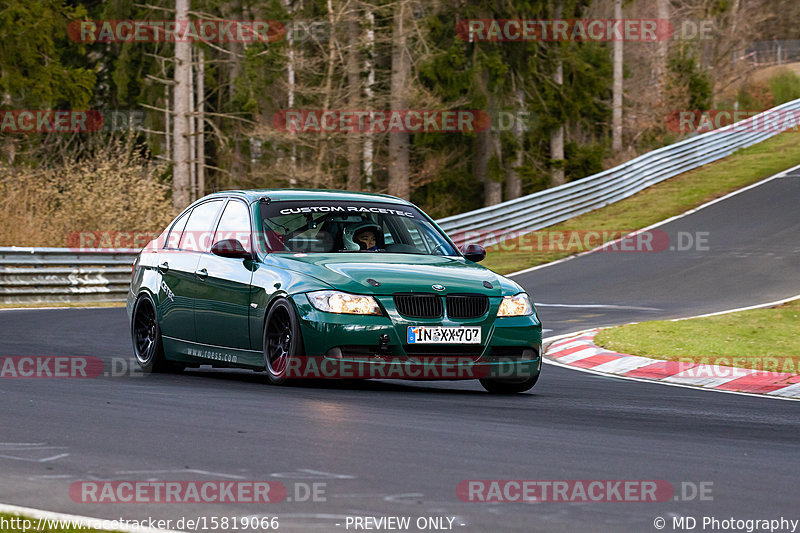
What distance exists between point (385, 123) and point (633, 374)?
30.8 m

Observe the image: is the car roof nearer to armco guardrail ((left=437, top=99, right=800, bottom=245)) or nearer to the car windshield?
the car windshield

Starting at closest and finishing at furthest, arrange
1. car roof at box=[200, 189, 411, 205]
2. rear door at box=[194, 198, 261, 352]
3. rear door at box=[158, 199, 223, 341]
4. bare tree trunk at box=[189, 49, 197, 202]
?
rear door at box=[194, 198, 261, 352]
car roof at box=[200, 189, 411, 205]
rear door at box=[158, 199, 223, 341]
bare tree trunk at box=[189, 49, 197, 202]

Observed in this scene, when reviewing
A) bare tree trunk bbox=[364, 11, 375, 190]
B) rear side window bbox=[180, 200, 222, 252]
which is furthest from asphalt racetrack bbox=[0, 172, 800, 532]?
bare tree trunk bbox=[364, 11, 375, 190]

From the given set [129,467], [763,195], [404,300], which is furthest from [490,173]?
[129,467]

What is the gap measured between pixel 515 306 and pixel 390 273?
1.00m

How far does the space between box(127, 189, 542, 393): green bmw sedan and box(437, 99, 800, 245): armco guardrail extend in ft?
58.5

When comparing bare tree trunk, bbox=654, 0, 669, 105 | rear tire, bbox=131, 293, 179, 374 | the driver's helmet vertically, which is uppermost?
bare tree trunk, bbox=654, 0, 669, 105

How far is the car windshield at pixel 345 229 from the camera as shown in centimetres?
1084

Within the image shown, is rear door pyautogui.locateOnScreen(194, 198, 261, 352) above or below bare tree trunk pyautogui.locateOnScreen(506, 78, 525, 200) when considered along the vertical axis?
below

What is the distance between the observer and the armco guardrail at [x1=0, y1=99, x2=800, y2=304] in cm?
2330

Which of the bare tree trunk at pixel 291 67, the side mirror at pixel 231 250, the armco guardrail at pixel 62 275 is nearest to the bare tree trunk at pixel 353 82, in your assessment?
the bare tree trunk at pixel 291 67

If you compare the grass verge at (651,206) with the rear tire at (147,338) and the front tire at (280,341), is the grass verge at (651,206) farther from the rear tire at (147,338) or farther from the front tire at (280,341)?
the front tire at (280,341)

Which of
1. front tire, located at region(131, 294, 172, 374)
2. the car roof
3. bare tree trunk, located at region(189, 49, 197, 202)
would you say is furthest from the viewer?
bare tree trunk, located at region(189, 49, 197, 202)

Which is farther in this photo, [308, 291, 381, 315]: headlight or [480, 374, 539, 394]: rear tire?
[480, 374, 539, 394]: rear tire
